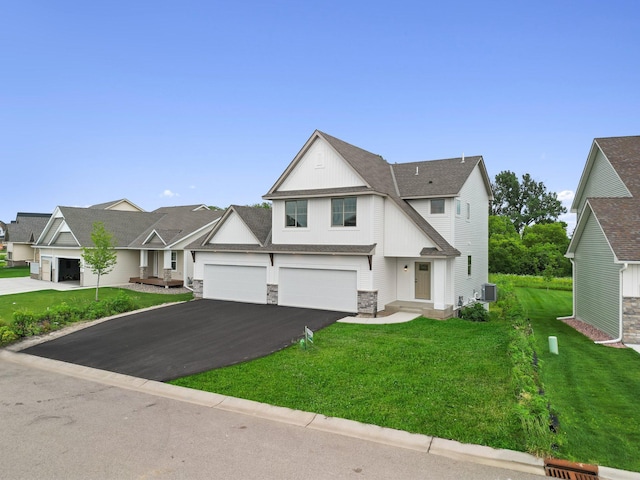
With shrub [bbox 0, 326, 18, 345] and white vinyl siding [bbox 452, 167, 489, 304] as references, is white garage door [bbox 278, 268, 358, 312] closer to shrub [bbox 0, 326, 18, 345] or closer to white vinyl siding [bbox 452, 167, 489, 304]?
white vinyl siding [bbox 452, 167, 489, 304]

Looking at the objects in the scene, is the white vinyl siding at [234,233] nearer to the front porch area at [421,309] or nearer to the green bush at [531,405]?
the front porch area at [421,309]

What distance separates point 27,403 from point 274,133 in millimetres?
27796

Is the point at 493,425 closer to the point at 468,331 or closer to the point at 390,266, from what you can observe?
the point at 468,331

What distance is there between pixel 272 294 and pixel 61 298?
13.7 m

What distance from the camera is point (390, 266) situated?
19.1 m

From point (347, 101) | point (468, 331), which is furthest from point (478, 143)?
point (468, 331)

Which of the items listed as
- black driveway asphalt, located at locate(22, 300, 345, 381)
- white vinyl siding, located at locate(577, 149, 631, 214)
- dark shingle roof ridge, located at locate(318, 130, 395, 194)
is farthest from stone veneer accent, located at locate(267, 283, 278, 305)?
white vinyl siding, located at locate(577, 149, 631, 214)

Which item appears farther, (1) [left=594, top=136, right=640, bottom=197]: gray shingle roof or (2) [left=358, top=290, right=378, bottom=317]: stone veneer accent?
(2) [left=358, top=290, right=378, bottom=317]: stone veneer accent

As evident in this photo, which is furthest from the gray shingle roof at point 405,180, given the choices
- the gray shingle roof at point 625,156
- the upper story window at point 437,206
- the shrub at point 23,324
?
the shrub at point 23,324

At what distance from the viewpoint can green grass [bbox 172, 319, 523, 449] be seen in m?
6.82

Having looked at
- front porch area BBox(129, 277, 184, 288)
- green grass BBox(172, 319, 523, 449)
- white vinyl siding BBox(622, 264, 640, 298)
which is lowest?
green grass BBox(172, 319, 523, 449)

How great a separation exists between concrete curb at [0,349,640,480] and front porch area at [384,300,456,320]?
1100 cm

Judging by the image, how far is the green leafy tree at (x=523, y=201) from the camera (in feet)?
208

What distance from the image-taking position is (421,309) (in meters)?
17.6
